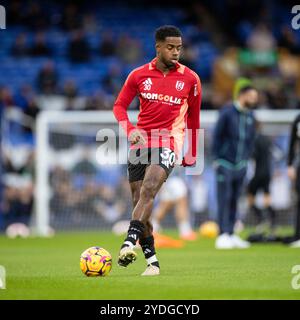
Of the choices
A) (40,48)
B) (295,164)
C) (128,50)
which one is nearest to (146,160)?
(295,164)

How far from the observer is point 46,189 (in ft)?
64.9

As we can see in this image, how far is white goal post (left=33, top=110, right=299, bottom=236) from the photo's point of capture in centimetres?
1962

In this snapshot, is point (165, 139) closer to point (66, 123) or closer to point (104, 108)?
point (66, 123)

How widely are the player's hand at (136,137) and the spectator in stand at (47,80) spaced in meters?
15.7

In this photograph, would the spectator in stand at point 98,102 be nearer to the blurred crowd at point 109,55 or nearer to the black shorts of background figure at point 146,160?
the blurred crowd at point 109,55

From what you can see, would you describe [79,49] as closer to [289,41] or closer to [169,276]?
[289,41]

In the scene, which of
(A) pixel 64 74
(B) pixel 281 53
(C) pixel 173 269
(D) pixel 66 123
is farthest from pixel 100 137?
(C) pixel 173 269

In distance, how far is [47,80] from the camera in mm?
24797

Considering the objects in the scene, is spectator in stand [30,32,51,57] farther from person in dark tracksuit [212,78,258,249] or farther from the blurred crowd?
A: person in dark tracksuit [212,78,258,249]

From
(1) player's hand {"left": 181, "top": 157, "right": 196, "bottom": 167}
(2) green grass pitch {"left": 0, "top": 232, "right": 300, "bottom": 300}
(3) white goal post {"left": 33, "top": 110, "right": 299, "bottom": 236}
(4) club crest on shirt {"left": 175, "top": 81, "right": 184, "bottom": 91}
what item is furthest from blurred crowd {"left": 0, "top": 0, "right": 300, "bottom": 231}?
(4) club crest on shirt {"left": 175, "top": 81, "right": 184, "bottom": 91}

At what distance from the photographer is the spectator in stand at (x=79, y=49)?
26516mm

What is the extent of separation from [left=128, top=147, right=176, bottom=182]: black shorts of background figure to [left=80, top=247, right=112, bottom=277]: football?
84cm

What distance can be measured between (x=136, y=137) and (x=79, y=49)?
58.1 feet

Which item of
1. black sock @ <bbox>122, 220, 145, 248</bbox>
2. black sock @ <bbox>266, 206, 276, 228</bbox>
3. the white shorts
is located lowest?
black sock @ <bbox>266, 206, 276, 228</bbox>
